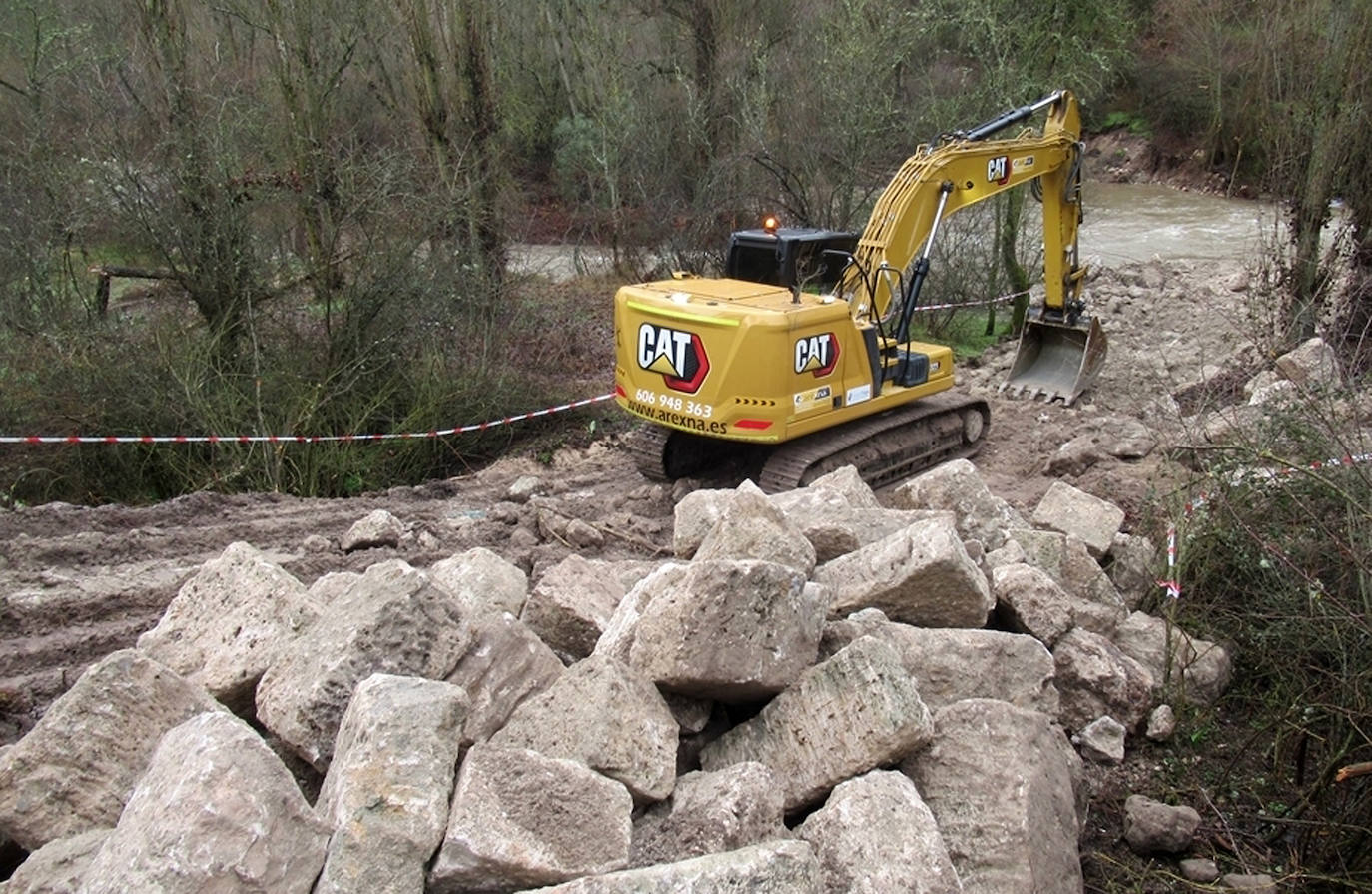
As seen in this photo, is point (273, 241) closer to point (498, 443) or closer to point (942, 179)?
point (498, 443)

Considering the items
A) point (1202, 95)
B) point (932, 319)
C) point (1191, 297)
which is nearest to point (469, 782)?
point (932, 319)

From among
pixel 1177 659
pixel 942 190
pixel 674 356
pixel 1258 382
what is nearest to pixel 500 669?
pixel 1177 659

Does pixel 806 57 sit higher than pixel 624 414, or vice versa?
pixel 806 57

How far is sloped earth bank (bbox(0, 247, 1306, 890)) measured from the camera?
5.77m

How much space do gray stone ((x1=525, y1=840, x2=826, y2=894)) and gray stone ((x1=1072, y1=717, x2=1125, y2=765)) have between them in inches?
85.7

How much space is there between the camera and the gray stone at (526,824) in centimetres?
311

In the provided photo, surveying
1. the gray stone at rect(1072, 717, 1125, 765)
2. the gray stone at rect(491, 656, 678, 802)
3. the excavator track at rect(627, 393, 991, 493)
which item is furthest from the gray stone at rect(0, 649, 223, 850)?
the excavator track at rect(627, 393, 991, 493)

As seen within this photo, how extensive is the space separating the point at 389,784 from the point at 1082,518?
439 cm

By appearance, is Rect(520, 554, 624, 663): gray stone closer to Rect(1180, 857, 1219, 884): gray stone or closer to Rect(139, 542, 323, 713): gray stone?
Rect(139, 542, 323, 713): gray stone

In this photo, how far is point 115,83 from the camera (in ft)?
32.5

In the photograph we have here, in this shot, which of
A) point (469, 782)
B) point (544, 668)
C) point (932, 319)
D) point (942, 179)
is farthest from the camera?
point (932, 319)

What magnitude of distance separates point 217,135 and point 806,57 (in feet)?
31.4

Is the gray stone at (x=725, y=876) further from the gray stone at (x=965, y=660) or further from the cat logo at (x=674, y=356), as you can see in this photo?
the cat logo at (x=674, y=356)

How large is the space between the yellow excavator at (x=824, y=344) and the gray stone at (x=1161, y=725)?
10.6 feet
